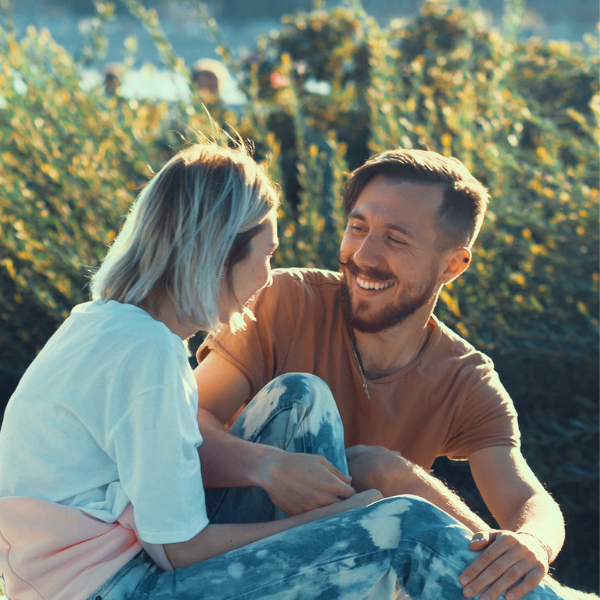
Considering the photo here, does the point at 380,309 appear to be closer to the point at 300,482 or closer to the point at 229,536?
the point at 300,482

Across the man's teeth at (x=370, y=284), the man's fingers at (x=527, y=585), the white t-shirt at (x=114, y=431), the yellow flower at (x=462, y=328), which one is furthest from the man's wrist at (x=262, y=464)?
the yellow flower at (x=462, y=328)

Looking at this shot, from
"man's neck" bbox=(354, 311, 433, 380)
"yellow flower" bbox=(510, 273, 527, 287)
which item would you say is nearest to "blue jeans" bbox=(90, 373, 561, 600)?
"man's neck" bbox=(354, 311, 433, 380)

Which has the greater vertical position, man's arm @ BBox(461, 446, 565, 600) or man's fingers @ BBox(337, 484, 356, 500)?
man's fingers @ BBox(337, 484, 356, 500)

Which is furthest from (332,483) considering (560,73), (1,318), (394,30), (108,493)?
(394,30)

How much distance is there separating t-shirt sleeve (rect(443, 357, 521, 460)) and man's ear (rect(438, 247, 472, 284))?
1.14 feet

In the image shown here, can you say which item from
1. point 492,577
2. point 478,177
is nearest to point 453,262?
point 492,577

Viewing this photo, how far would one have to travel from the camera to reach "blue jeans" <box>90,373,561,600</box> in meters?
1.74

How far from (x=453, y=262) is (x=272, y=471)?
112 centimetres

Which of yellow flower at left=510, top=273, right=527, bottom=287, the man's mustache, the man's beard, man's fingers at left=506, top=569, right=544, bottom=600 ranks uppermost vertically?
the man's mustache

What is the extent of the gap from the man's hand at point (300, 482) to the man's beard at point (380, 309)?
677 millimetres

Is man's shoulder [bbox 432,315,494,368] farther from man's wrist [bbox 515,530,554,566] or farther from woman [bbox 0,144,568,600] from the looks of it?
woman [bbox 0,144,568,600]

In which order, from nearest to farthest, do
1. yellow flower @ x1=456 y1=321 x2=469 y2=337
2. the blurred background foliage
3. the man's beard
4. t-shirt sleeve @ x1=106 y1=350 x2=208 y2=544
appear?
t-shirt sleeve @ x1=106 y1=350 x2=208 y2=544, the man's beard, yellow flower @ x1=456 y1=321 x2=469 y2=337, the blurred background foliage

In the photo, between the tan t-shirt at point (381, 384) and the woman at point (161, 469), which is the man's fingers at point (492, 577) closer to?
the woman at point (161, 469)

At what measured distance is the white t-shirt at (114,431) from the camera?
1.66m
